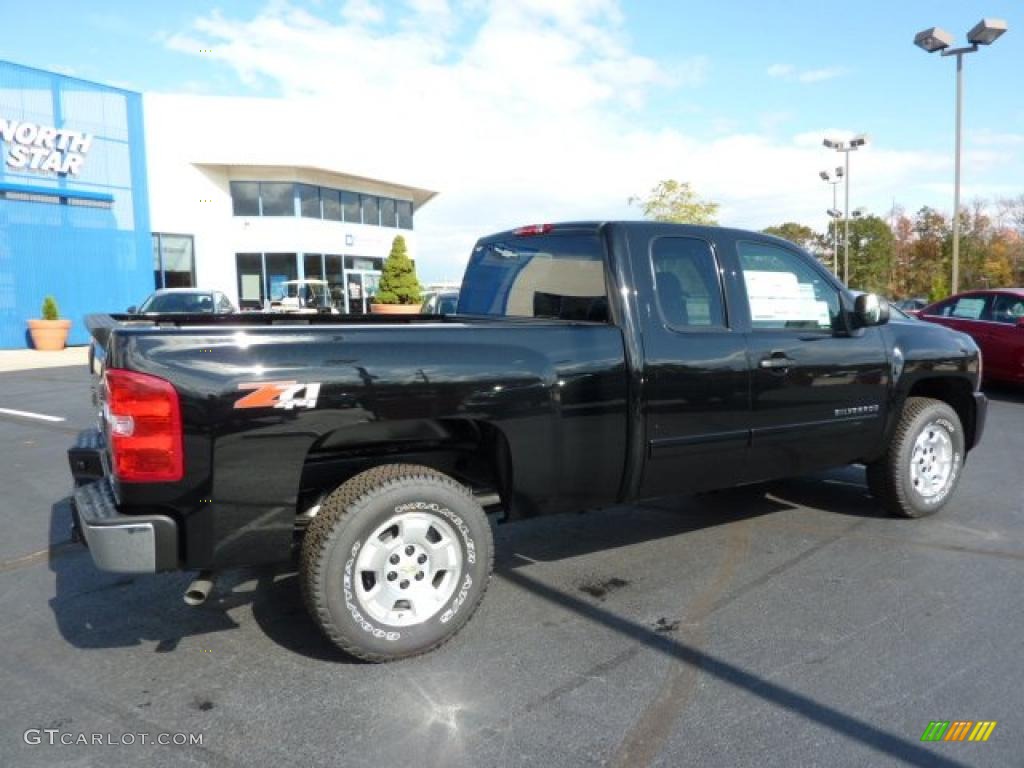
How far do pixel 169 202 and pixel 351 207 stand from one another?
8.54 m

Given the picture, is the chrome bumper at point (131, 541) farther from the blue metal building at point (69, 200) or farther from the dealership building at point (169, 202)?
the dealership building at point (169, 202)

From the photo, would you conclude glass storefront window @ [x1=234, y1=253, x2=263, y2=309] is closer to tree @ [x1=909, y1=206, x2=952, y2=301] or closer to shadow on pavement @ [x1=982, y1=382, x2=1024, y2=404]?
shadow on pavement @ [x1=982, y1=382, x2=1024, y2=404]

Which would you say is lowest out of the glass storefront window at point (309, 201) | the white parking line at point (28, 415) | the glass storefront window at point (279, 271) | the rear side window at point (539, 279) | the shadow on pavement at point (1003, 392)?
the shadow on pavement at point (1003, 392)

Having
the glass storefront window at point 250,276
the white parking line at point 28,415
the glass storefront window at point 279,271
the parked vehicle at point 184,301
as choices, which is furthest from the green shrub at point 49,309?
the white parking line at point 28,415

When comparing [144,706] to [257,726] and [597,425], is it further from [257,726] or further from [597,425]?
[597,425]

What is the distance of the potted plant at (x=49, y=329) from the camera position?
21.7 metres

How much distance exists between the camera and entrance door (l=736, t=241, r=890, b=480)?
4.43m

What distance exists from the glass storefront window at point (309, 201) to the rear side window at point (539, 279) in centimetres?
2995

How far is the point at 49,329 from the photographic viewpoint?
71.4 feet

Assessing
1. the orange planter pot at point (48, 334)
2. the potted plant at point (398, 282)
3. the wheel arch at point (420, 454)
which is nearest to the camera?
the wheel arch at point (420, 454)

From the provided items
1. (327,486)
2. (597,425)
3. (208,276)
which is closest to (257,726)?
(327,486)

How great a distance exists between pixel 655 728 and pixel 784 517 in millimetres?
2986

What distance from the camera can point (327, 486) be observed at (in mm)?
3658
